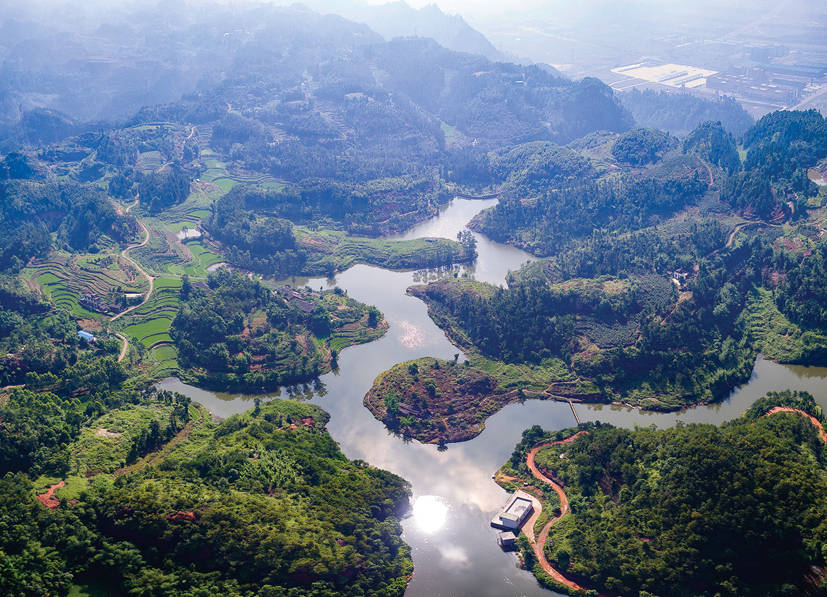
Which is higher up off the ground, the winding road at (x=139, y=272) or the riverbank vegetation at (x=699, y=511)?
the riverbank vegetation at (x=699, y=511)

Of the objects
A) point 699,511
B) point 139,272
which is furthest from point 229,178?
point 699,511

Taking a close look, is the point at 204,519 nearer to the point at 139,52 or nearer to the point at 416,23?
the point at 139,52

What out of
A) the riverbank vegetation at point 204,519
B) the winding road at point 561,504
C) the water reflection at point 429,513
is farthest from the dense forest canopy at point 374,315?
the water reflection at point 429,513

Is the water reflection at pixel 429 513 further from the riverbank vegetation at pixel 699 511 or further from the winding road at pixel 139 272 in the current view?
the winding road at pixel 139 272

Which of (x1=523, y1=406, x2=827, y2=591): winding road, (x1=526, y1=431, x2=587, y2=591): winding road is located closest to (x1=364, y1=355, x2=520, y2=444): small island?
(x1=526, y1=431, x2=587, y2=591): winding road

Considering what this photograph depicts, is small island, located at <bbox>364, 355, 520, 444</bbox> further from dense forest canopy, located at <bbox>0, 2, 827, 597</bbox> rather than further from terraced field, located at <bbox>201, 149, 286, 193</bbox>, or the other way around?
terraced field, located at <bbox>201, 149, 286, 193</bbox>

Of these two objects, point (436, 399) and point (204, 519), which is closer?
point (204, 519)
